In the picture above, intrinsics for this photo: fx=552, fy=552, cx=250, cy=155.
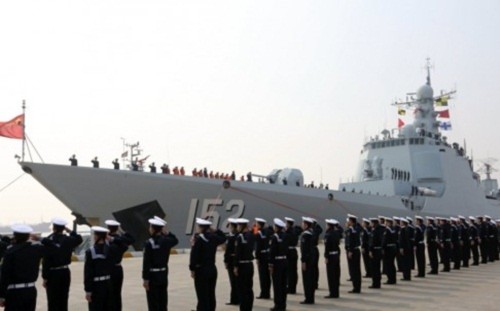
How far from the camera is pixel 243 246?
8.12 meters

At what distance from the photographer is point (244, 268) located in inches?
318

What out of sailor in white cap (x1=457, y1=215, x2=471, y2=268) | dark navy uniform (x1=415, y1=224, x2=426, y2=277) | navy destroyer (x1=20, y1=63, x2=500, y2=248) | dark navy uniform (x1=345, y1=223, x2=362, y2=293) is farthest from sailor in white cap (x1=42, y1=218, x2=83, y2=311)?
sailor in white cap (x1=457, y1=215, x2=471, y2=268)

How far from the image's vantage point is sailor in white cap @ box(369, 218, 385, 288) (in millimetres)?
10695

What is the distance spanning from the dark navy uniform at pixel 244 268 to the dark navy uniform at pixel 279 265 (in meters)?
0.44

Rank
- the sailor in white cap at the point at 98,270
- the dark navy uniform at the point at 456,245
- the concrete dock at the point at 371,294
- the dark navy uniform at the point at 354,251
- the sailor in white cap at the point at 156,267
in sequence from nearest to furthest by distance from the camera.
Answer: the sailor in white cap at the point at 98,270 < the sailor in white cap at the point at 156,267 < the concrete dock at the point at 371,294 < the dark navy uniform at the point at 354,251 < the dark navy uniform at the point at 456,245

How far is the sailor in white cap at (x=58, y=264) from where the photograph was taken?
671 cm

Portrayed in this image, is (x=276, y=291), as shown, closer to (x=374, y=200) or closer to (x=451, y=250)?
(x=451, y=250)

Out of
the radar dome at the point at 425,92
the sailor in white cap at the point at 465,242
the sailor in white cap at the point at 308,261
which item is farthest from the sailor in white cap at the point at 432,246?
the radar dome at the point at 425,92

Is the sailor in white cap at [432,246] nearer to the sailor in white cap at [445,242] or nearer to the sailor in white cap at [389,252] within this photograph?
the sailor in white cap at [445,242]

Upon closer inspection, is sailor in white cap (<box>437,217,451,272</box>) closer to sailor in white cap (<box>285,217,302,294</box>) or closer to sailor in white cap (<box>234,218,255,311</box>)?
sailor in white cap (<box>285,217,302,294</box>)

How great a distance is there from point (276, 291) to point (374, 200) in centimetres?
1453

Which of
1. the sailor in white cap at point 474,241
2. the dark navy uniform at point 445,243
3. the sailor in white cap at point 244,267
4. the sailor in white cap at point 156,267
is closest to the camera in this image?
the sailor in white cap at point 156,267

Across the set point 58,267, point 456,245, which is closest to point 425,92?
point 456,245

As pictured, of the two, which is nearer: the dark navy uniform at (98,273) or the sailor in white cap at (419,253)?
the dark navy uniform at (98,273)
